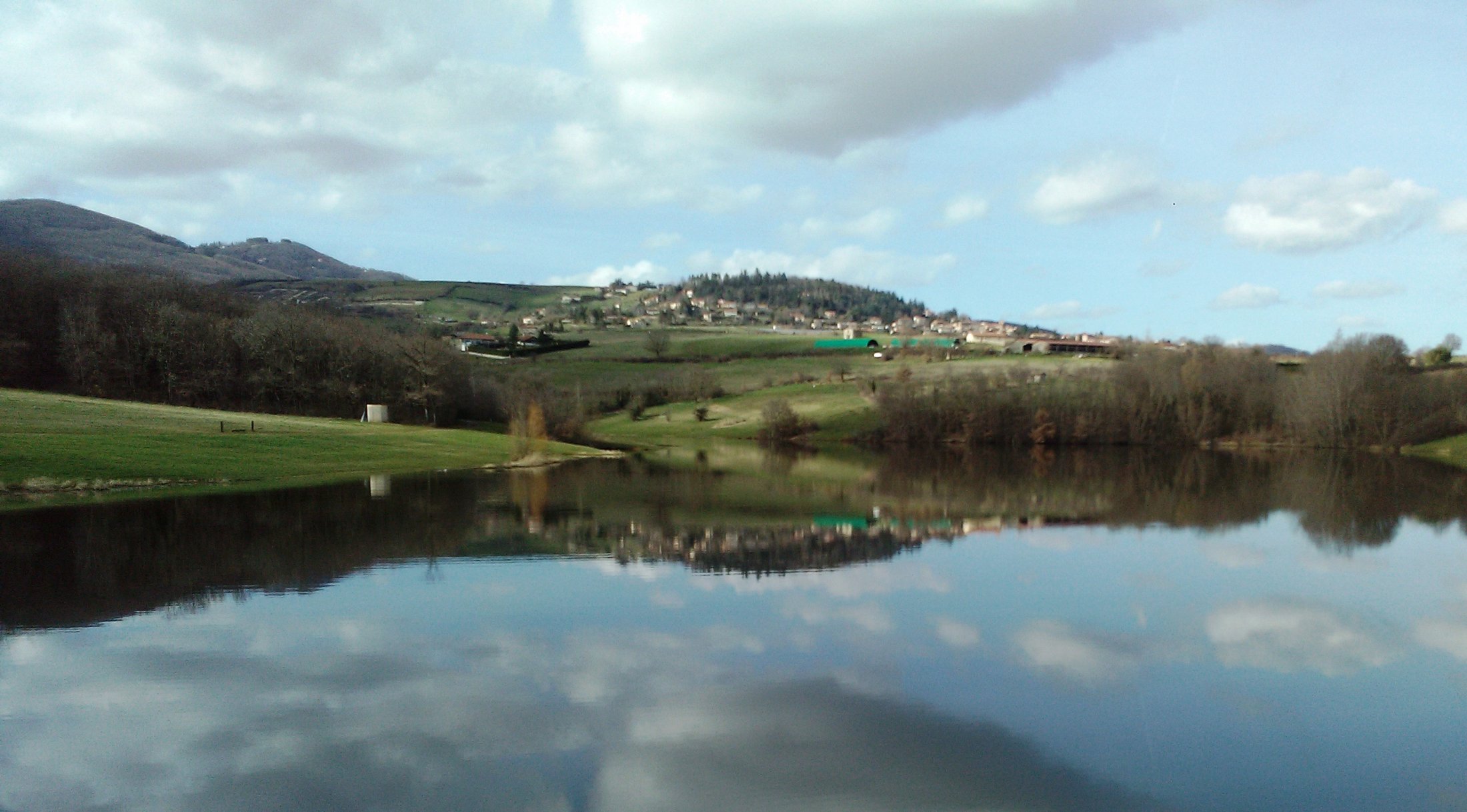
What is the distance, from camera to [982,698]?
13.2 m

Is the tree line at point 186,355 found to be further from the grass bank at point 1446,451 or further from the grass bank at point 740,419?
the grass bank at point 1446,451

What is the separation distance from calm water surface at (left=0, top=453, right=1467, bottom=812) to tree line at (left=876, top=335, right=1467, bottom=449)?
63.6m

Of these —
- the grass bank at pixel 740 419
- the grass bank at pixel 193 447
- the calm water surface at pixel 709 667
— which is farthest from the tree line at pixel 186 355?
the calm water surface at pixel 709 667

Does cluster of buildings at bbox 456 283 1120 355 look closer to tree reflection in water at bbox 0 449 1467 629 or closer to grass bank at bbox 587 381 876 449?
grass bank at bbox 587 381 876 449

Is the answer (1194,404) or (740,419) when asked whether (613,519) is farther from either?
(1194,404)

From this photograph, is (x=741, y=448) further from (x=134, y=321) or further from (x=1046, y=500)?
(x=134, y=321)

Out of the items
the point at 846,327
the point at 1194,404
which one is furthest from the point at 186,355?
the point at 846,327

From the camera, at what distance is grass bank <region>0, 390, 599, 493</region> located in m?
37.7

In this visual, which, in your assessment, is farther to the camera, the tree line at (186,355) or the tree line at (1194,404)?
the tree line at (1194,404)

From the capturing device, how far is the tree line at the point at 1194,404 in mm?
90125

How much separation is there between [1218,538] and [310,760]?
29.2 m

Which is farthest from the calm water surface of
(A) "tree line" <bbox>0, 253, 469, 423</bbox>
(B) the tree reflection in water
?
(A) "tree line" <bbox>0, 253, 469, 423</bbox>

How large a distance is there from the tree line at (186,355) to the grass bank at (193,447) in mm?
8642

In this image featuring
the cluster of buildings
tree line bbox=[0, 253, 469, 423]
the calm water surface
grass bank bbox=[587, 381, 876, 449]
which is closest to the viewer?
the calm water surface
